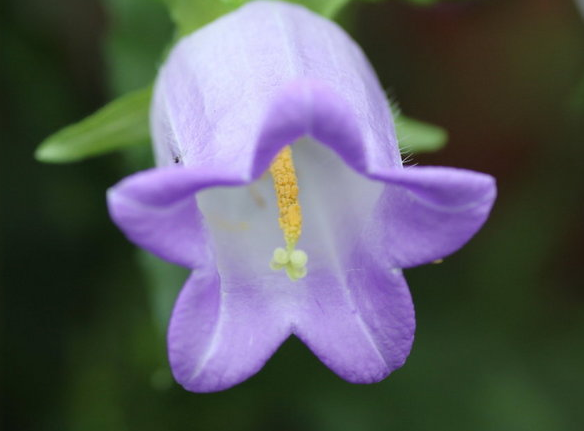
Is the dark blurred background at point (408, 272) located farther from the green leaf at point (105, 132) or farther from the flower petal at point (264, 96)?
the flower petal at point (264, 96)

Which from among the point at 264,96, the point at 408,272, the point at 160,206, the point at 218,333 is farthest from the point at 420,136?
the point at 160,206

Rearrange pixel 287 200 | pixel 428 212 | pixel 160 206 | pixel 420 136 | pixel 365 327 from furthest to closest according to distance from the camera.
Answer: pixel 420 136 < pixel 287 200 < pixel 365 327 < pixel 428 212 < pixel 160 206

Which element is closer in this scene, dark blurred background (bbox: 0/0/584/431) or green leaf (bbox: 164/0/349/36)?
green leaf (bbox: 164/0/349/36)

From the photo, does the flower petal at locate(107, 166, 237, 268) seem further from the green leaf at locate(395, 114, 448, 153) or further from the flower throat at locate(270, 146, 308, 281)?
the green leaf at locate(395, 114, 448, 153)

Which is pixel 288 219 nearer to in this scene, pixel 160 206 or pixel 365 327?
pixel 365 327

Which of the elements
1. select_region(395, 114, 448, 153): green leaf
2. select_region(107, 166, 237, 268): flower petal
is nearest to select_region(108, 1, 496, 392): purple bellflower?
select_region(107, 166, 237, 268): flower petal
